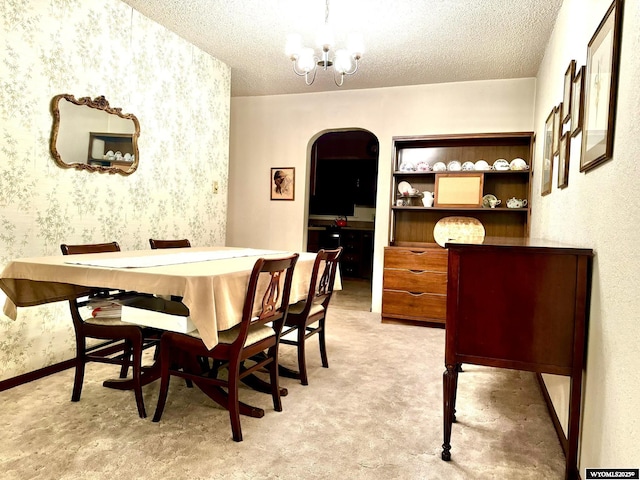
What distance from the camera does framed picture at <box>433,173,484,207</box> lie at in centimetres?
427

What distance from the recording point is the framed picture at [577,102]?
2.00m

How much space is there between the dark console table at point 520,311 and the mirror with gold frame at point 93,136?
249 centimetres

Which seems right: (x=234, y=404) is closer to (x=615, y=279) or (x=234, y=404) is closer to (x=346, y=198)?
(x=615, y=279)

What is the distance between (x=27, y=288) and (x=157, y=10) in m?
2.32

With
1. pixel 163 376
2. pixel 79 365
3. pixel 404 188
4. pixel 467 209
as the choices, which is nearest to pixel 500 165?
pixel 467 209

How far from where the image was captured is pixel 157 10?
3.27 metres

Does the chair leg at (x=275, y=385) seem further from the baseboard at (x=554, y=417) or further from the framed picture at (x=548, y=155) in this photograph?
the framed picture at (x=548, y=155)

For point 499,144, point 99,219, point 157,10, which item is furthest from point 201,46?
point 499,144

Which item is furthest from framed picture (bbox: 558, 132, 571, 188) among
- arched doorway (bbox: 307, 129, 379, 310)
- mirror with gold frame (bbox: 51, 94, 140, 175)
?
arched doorway (bbox: 307, 129, 379, 310)

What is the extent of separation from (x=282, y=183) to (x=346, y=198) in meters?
2.77

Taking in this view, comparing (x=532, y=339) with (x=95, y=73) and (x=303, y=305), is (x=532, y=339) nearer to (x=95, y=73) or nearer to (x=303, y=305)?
(x=303, y=305)

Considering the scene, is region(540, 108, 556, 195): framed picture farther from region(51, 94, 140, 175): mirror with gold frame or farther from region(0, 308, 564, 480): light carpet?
region(51, 94, 140, 175): mirror with gold frame

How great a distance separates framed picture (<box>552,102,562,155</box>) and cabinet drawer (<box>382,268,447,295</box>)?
5.82 feet

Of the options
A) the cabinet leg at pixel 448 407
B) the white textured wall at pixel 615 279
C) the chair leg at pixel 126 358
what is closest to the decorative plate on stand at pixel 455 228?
the white textured wall at pixel 615 279
